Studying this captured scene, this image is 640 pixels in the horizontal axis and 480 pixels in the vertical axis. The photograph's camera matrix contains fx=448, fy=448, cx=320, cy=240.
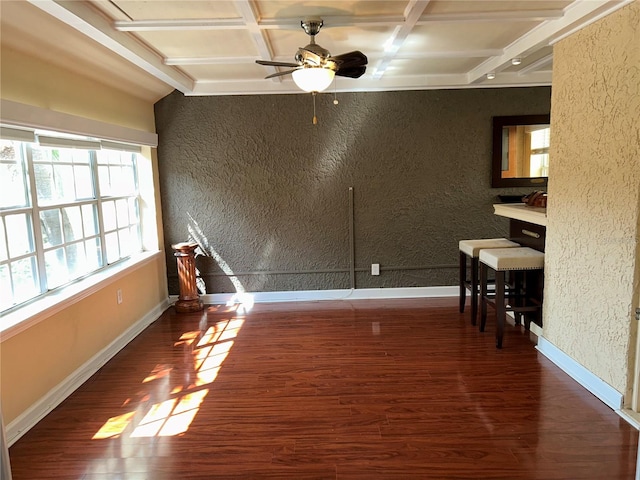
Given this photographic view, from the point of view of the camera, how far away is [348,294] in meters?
5.14

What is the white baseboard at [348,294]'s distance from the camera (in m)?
5.11

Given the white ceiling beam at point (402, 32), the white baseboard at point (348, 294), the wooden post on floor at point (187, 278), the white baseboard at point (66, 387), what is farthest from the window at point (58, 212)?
the white ceiling beam at point (402, 32)

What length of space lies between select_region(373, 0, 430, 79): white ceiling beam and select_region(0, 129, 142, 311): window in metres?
2.43

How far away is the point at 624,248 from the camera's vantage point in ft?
8.40

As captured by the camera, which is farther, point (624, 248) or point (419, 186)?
point (419, 186)

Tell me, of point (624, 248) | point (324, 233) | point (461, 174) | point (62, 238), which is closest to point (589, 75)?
point (624, 248)

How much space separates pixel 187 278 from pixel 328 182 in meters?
1.83

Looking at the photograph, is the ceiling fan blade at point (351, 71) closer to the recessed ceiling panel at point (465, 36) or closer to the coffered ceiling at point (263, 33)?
the coffered ceiling at point (263, 33)

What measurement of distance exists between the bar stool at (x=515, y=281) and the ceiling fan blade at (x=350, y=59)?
181 cm

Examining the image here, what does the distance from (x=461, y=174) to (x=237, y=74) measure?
8.55ft

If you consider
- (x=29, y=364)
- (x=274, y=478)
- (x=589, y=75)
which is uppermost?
(x=589, y=75)

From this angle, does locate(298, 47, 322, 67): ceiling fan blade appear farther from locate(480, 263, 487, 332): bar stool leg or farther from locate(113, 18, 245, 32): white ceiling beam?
locate(480, 263, 487, 332): bar stool leg

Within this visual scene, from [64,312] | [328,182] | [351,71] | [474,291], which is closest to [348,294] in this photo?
[328,182]

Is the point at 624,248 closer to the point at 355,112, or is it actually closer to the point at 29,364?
the point at 355,112
